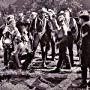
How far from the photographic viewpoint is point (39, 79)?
9797mm

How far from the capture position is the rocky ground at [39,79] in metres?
9.05

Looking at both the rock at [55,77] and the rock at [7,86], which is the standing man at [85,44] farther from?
the rock at [7,86]

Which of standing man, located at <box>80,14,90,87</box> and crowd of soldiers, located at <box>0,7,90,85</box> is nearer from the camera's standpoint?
standing man, located at <box>80,14,90,87</box>

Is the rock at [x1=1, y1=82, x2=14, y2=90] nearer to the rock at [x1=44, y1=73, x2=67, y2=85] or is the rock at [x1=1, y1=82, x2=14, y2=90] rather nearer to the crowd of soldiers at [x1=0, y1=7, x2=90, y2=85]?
the rock at [x1=44, y1=73, x2=67, y2=85]

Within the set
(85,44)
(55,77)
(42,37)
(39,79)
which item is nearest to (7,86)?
(39,79)

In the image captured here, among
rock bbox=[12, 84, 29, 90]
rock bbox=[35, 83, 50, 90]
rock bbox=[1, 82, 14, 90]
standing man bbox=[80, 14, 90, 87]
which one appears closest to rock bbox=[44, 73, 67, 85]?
rock bbox=[35, 83, 50, 90]

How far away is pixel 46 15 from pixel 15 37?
1.46m

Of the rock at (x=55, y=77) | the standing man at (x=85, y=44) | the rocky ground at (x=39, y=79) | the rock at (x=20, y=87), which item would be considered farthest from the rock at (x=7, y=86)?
the standing man at (x=85, y=44)

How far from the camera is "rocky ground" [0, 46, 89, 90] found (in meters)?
9.05

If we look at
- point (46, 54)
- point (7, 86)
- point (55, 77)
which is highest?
point (46, 54)

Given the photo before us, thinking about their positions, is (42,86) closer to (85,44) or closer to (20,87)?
(20,87)

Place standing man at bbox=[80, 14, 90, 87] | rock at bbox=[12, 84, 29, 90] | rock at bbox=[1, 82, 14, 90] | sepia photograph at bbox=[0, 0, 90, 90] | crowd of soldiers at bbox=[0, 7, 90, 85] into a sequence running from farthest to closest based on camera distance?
1. crowd of soldiers at bbox=[0, 7, 90, 85]
2. rock at bbox=[1, 82, 14, 90]
3. rock at bbox=[12, 84, 29, 90]
4. sepia photograph at bbox=[0, 0, 90, 90]
5. standing man at bbox=[80, 14, 90, 87]

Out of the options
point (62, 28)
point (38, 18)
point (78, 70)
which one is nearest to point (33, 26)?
point (38, 18)

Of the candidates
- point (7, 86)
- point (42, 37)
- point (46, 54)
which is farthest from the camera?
point (46, 54)
